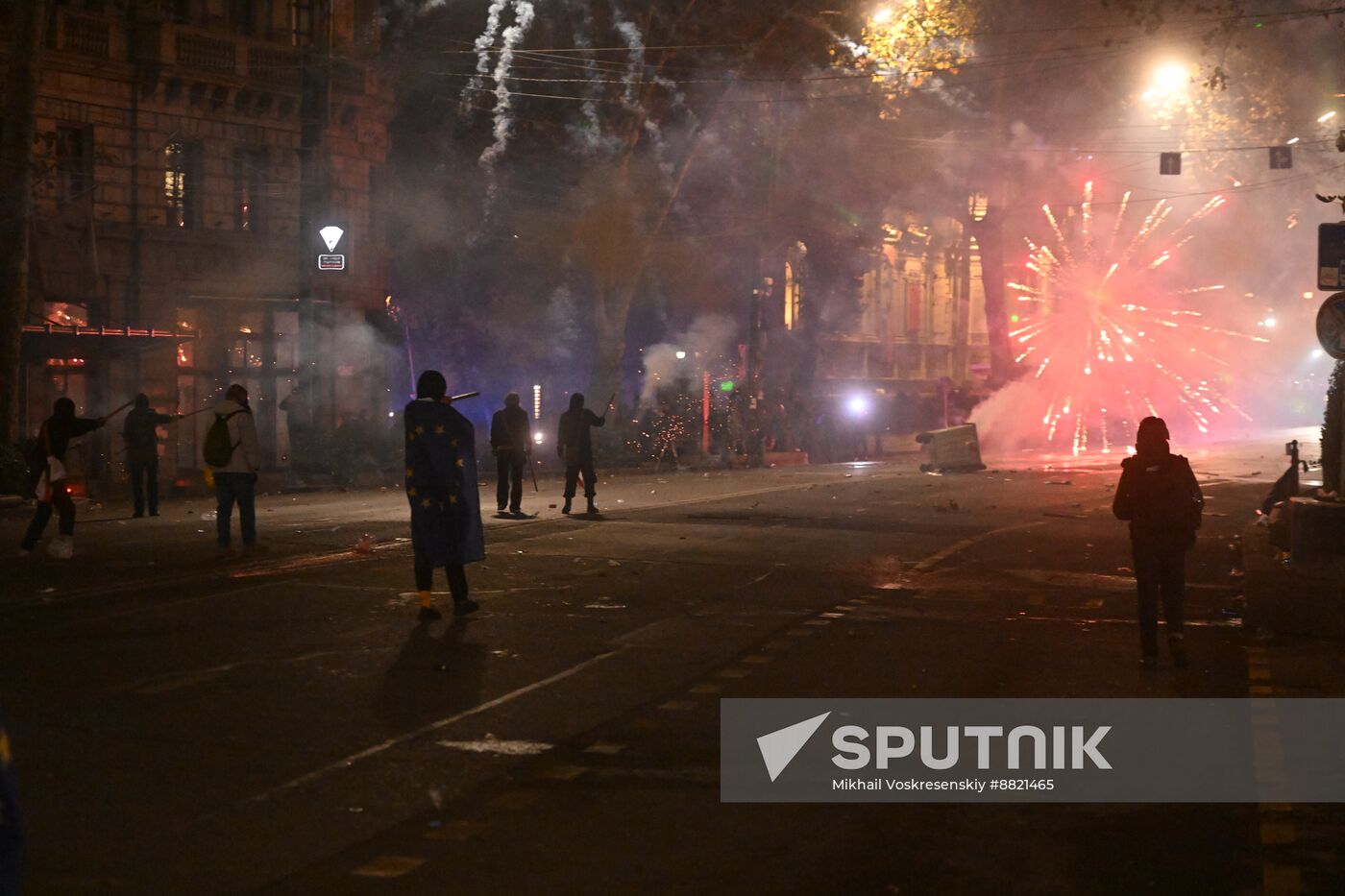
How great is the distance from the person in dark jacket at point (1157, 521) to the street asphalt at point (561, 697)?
354 mm

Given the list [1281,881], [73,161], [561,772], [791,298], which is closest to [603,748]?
[561,772]

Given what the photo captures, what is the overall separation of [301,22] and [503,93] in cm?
582

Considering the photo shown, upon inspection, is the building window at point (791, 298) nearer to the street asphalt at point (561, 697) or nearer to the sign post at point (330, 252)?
the sign post at point (330, 252)

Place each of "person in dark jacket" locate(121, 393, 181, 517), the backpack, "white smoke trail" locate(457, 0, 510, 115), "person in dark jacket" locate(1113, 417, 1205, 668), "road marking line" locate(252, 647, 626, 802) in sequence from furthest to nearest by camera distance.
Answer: "white smoke trail" locate(457, 0, 510, 115), "person in dark jacket" locate(121, 393, 181, 517), the backpack, "person in dark jacket" locate(1113, 417, 1205, 668), "road marking line" locate(252, 647, 626, 802)

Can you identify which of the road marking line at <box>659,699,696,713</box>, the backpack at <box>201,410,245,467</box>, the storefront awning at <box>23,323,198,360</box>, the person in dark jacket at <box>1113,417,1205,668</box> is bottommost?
the road marking line at <box>659,699,696,713</box>

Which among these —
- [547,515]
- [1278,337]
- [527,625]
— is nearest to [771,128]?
[547,515]

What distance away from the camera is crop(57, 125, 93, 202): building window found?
32.3 m

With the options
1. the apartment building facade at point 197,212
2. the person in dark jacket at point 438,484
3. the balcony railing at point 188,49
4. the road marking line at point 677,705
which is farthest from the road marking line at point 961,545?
the balcony railing at point 188,49

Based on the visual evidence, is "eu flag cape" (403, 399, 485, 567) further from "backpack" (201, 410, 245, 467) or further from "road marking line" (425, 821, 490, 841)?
"road marking line" (425, 821, 490, 841)

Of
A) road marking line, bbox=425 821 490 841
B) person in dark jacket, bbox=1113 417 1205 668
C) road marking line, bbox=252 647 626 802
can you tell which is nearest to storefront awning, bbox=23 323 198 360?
road marking line, bbox=252 647 626 802

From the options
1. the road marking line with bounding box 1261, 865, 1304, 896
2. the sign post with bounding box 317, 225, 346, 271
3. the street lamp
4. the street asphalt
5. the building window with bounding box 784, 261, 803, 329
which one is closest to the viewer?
the road marking line with bounding box 1261, 865, 1304, 896

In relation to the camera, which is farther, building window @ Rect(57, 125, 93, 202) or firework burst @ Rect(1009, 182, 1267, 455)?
firework burst @ Rect(1009, 182, 1267, 455)

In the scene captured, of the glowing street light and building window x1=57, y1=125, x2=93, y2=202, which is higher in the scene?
the glowing street light

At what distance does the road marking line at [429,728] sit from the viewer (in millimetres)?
6562
